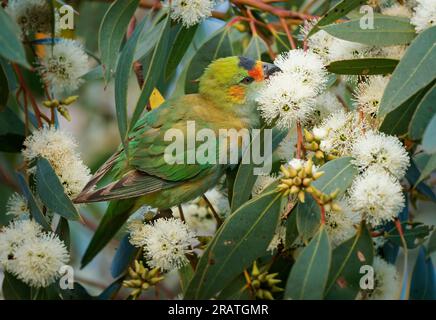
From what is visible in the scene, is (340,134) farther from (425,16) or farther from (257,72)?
(257,72)

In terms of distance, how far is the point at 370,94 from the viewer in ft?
9.05

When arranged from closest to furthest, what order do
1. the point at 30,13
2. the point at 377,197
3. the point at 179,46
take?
the point at 377,197
the point at 30,13
the point at 179,46

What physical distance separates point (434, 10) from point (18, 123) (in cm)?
182

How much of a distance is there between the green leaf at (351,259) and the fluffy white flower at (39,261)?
99 cm

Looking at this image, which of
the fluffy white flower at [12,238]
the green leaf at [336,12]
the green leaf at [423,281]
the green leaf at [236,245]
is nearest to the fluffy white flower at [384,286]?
the green leaf at [423,281]

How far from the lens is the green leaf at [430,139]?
2.18m

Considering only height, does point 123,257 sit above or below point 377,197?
below

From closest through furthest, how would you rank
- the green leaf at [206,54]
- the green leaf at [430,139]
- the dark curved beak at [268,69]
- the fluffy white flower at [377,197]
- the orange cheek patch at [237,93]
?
the green leaf at [430,139]
the fluffy white flower at [377,197]
the dark curved beak at [268,69]
the orange cheek patch at [237,93]
the green leaf at [206,54]

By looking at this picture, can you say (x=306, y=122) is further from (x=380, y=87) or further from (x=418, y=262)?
(x=418, y=262)

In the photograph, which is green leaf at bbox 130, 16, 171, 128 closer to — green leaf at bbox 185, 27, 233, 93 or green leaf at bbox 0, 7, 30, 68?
green leaf at bbox 0, 7, 30, 68

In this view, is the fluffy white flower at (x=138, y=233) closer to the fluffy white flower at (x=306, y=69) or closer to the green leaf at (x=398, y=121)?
the fluffy white flower at (x=306, y=69)

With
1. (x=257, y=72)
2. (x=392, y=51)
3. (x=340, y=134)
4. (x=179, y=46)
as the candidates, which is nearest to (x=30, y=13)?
(x=179, y=46)

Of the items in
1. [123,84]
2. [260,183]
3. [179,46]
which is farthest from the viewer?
[179,46]

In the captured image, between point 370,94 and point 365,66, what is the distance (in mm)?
114
